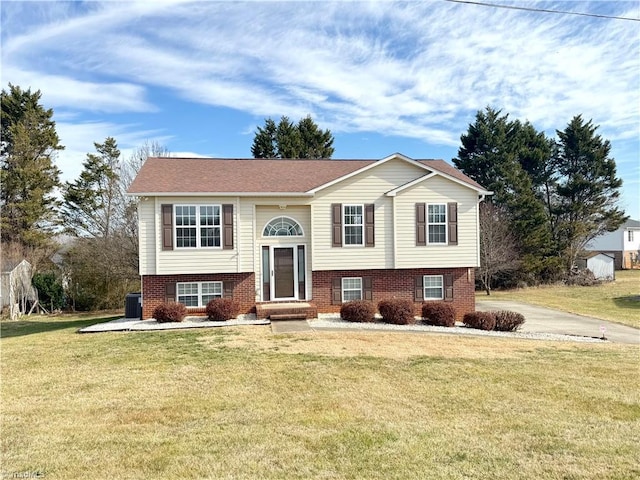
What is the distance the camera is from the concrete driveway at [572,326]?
14898 millimetres

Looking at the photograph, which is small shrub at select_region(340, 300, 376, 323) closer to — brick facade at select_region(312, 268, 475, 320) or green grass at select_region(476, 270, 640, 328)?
brick facade at select_region(312, 268, 475, 320)

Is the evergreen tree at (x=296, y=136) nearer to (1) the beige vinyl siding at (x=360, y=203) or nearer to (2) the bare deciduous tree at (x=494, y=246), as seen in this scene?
(2) the bare deciduous tree at (x=494, y=246)

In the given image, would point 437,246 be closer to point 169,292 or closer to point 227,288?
point 227,288

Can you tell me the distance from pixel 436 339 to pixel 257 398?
271 inches

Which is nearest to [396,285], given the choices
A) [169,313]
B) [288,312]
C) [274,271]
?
[288,312]

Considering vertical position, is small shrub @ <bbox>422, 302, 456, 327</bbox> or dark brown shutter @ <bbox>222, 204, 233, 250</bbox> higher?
dark brown shutter @ <bbox>222, 204, 233, 250</bbox>

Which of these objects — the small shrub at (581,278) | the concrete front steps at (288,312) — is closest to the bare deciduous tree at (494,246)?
the small shrub at (581,278)

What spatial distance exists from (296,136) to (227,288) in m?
24.5

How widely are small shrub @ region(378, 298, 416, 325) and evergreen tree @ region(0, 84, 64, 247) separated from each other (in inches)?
1003

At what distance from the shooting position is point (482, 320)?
48.1 ft

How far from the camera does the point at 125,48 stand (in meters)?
12.4

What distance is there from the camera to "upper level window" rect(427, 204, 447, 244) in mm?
16688

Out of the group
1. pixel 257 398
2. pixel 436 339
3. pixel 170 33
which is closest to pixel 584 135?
pixel 436 339

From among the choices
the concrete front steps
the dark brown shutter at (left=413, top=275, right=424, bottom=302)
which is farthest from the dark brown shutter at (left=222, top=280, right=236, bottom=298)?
the dark brown shutter at (left=413, top=275, right=424, bottom=302)
